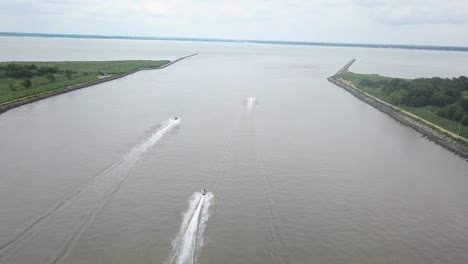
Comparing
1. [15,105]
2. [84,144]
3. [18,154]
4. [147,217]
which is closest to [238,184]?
[147,217]

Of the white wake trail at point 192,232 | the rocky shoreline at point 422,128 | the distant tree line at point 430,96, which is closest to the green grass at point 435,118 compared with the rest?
the distant tree line at point 430,96

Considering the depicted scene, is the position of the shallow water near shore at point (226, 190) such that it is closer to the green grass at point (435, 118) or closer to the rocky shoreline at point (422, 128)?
the rocky shoreline at point (422, 128)

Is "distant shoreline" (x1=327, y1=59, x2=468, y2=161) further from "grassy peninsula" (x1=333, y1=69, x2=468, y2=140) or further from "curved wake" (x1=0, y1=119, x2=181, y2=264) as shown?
"curved wake" (x1=0, y1=119, x2=181, y2=264)

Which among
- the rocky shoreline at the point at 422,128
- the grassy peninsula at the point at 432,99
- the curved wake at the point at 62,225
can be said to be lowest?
the curved wake at the point at 62,225

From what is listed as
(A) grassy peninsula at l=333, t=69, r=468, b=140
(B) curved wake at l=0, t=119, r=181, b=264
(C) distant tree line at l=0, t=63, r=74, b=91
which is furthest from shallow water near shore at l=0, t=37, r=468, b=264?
(C) distant tree line at l=0, t=63, r=74, b=91

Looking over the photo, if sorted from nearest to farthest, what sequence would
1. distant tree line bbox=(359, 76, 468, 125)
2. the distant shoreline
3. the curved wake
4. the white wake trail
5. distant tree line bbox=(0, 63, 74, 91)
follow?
1. the curved wake
2. the white wake trail
3. the distant shoreline
4. distant tree line bbox=(359, 76, 468, 125)
5. distant tree line bbox=(0, 63, 74, 91)

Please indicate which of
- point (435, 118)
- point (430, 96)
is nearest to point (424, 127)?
point (435, 118)
